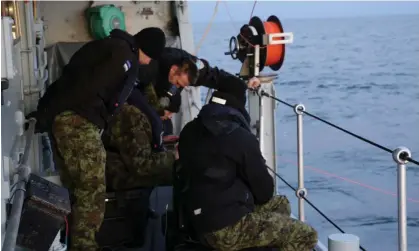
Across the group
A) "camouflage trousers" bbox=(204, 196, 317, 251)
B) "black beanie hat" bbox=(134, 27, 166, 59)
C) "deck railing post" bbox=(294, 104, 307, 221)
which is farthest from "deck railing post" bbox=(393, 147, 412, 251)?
"black beanie hat" bbox=(134, 27, 166, 59)

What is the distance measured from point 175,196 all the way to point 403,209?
1.12m

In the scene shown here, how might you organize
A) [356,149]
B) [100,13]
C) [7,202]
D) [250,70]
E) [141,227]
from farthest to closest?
[356,149] → [100,13] → [250,70] → [141,227] → [7,202]

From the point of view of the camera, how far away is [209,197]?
289 centimetres

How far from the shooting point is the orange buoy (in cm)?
459

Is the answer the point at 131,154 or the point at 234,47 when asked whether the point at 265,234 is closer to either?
the point at 131,154

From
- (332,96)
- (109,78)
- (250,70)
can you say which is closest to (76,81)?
(109,78)

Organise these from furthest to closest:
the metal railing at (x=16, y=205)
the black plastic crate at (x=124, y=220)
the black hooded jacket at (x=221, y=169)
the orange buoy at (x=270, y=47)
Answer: the orange buoy at (x=270, y=47)
the black plastic crate at (x=124, y=220)
the black hooded jacket at (x=221, y=169)
the metal railing at (x=16, y=205)

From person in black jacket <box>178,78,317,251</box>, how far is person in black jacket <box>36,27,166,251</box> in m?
0.53

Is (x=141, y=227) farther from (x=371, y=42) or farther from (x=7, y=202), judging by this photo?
(x=371, y=42)

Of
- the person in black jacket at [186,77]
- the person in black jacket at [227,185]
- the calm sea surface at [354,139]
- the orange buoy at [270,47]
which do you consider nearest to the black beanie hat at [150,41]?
the person in black jacket at [186,77]

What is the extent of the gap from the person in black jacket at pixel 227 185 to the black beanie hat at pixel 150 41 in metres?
0.56

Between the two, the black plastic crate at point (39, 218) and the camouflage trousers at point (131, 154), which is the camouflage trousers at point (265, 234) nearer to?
the black plastic crate at point (39, 218)

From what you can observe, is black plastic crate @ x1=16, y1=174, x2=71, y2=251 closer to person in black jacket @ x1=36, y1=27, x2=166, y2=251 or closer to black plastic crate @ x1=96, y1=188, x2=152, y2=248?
person in black jacket @ x1=36, y1=27, x2=166, y2=251

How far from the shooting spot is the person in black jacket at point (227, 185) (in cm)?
287
